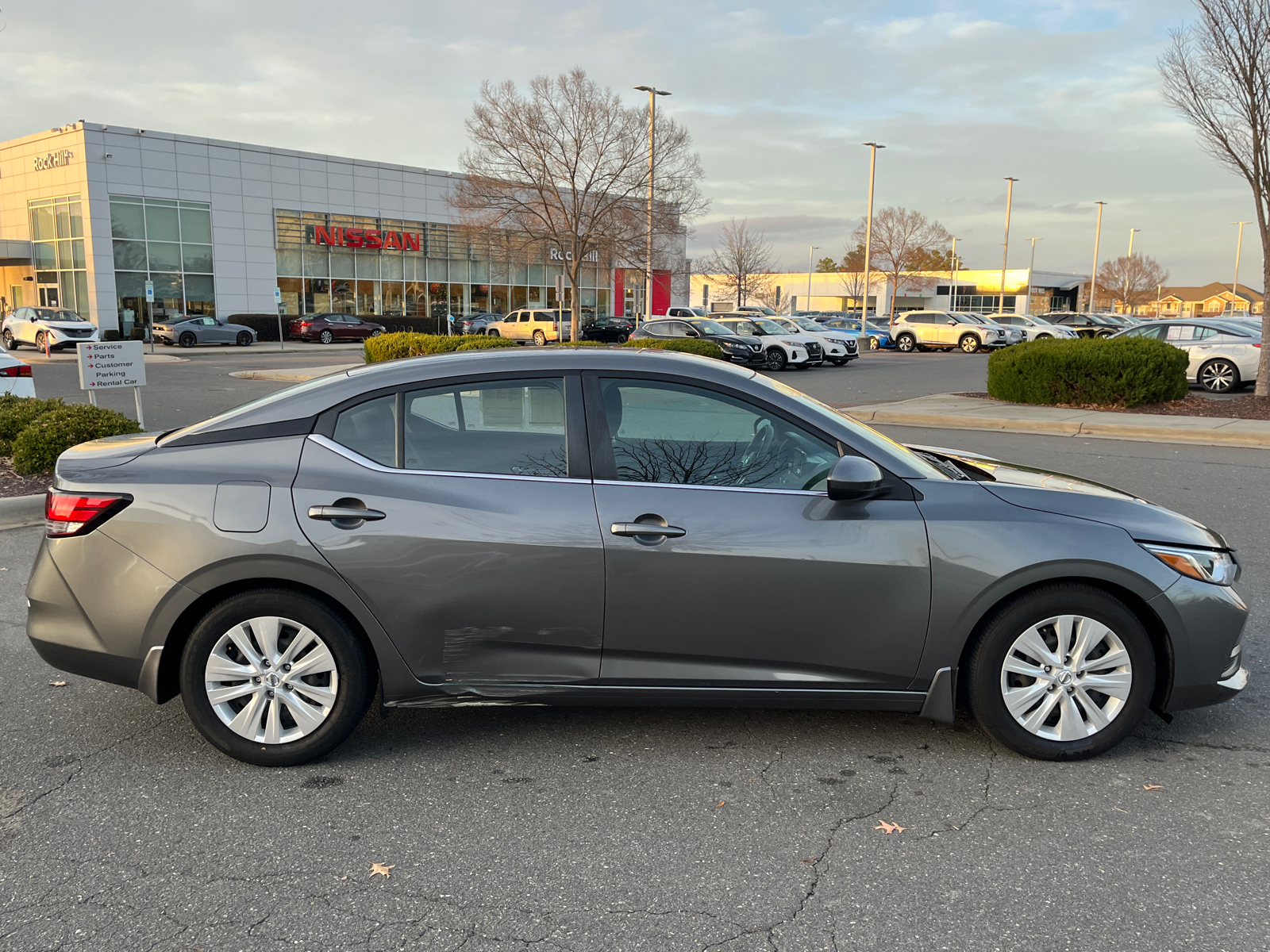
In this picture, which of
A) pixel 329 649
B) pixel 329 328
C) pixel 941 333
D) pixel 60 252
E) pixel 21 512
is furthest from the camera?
pixel 329 328

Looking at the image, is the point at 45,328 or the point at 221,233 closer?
the point at 45,328

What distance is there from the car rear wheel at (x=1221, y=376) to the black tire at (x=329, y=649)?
2145cm

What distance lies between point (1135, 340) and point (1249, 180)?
3.01 metres

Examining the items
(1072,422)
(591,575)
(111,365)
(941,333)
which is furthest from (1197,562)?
(941,333)

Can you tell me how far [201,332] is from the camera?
42.3 m

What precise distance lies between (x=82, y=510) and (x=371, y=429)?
1125mm

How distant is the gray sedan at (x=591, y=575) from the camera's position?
354 centimetres

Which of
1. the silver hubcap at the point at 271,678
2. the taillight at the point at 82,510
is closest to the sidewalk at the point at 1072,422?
the silver hubcap at the point at 271,678

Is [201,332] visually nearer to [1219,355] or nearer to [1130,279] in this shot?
[1219,355]

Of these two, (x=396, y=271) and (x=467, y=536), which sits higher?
(x=396, y=271)

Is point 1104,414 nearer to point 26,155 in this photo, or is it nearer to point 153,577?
point 153,577

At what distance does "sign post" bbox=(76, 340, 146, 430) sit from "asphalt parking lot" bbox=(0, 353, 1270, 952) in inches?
232

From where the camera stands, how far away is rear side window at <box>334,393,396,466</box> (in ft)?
12.1

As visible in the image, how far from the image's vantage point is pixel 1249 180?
15.9 m
